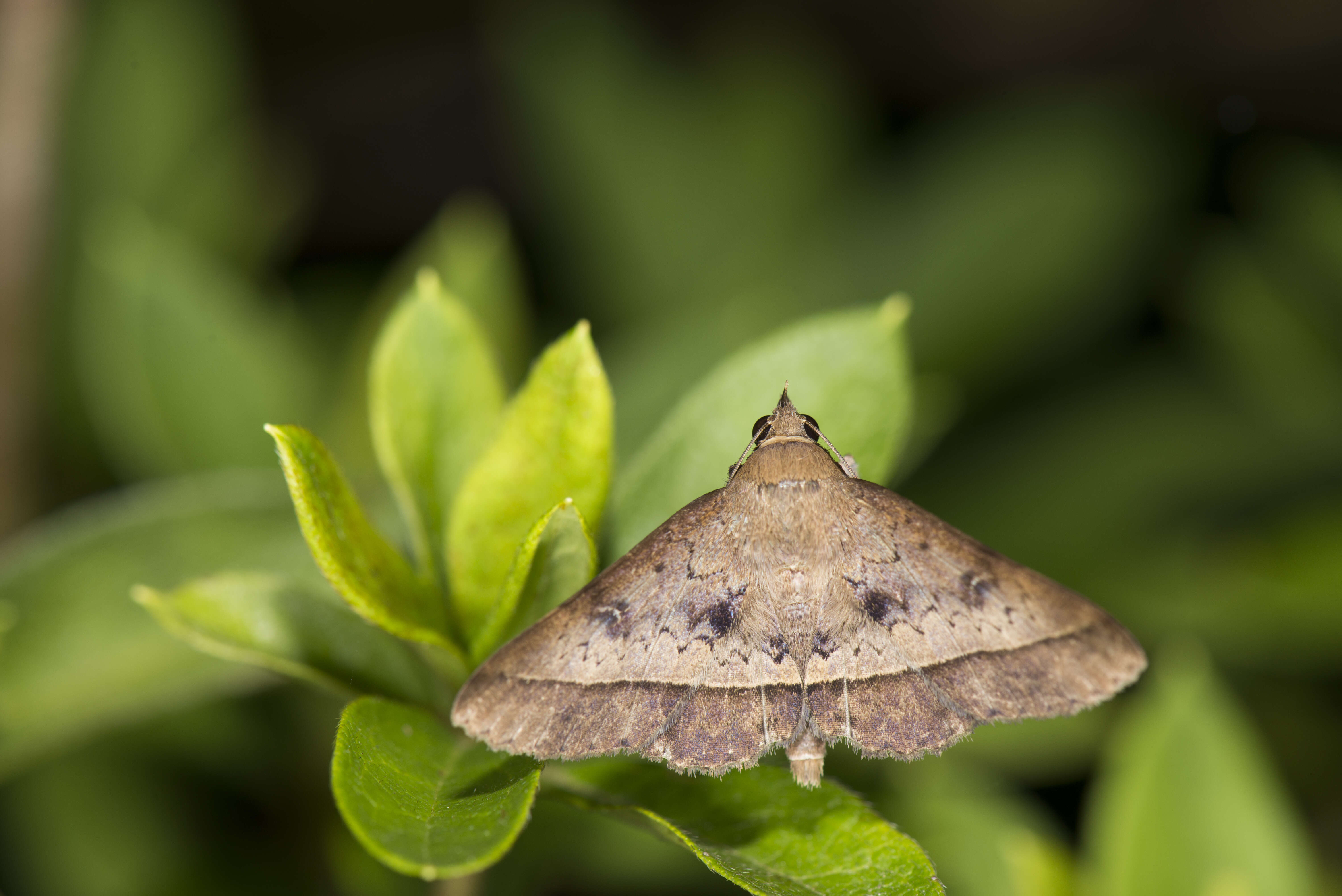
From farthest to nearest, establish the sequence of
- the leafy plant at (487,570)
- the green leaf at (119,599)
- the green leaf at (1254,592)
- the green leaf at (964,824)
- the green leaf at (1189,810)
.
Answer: the green leaf at (1254,592), the green leaf at (964,824), the green leaf at (1189,810), the green leaf at (119,599), the leafy plant at (487,570)

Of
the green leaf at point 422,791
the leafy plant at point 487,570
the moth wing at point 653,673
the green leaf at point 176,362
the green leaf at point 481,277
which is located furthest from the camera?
the green leaf at point 481,277

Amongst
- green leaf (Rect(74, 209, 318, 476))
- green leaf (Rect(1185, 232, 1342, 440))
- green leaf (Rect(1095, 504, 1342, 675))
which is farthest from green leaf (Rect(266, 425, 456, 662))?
green leaf (Rect(1185, 232, 1342, 440))

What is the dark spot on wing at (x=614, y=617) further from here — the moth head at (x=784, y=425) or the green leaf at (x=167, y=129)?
the green leaf at (x=167, y=129)

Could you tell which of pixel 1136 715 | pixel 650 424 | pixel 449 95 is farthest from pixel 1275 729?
pixel 449 95

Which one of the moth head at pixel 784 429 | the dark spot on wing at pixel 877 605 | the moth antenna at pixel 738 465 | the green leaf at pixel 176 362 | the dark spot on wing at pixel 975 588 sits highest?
the green leaf at pixel 176 362

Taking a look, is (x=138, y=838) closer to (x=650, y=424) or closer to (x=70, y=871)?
(x=70, y=871)

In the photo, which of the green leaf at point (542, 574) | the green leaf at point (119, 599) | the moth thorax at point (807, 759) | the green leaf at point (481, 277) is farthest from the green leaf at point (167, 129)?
the moth thorax at point (807, 759)
